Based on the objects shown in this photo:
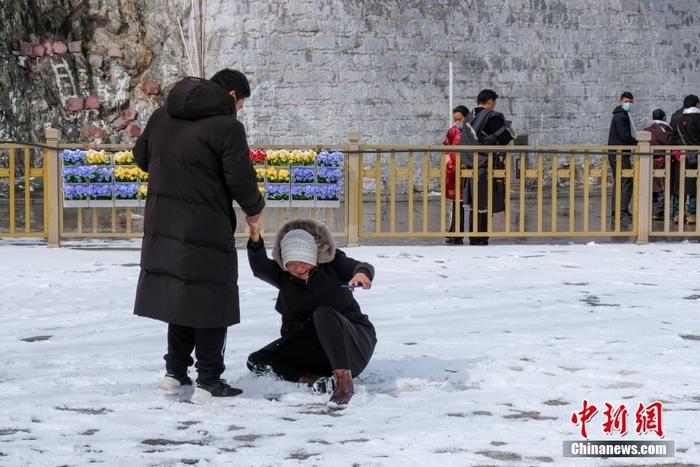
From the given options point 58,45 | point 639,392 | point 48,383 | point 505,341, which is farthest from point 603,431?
point 58,45

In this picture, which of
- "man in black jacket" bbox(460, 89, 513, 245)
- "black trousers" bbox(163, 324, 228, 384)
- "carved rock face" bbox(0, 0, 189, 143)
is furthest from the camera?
"carved rock face" bbox(0, 0, 189, 143)

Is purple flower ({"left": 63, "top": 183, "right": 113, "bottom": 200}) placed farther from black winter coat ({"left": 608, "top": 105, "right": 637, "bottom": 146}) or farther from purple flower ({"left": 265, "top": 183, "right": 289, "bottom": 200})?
black winter coat ({"left": 608, "top": 105, "right": 637, "bottom": 146})

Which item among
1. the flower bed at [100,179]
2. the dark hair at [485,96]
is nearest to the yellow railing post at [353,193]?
the dark hair at [485,96]

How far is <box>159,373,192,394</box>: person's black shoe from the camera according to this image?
18.6 feet

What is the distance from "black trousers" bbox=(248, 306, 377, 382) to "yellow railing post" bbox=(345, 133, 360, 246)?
22.1 feet

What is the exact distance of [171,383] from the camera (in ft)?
18.6

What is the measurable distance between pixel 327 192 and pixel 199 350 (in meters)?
7.45

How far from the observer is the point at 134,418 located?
17.0 ft

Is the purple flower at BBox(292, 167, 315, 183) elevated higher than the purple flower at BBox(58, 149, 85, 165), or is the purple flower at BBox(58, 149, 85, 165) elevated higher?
Answer: the purple flower at BBox(58, 149, 85, 165)

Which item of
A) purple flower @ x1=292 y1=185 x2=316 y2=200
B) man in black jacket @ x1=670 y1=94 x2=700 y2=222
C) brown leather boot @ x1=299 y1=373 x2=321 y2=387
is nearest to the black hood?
brown leather boot @ x1=299 y1=373 x2=321 y2=387

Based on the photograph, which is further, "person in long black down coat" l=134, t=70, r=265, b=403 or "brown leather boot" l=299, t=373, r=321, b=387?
"brown leather boot" l=299, t=373, r=321, b=387

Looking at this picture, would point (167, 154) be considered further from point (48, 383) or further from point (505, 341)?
point (505, 341)

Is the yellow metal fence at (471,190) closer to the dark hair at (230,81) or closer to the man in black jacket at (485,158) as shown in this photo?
the man in black jacket at (485,158)

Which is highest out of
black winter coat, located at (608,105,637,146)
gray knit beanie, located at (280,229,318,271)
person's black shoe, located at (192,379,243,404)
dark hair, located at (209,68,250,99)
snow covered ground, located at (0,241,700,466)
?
dark hair, located at (209,68,250,99)
